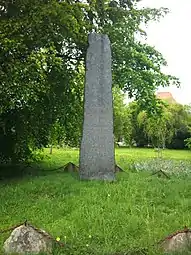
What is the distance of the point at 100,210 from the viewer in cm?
670

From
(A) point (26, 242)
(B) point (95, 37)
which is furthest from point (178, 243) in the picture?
(B) point (95, 37)

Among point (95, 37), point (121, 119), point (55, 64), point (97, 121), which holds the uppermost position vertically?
point (95, 37)

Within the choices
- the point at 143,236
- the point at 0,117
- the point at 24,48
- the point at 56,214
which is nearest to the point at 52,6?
the point at 24,48

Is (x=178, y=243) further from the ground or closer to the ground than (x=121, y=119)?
closer to the ground

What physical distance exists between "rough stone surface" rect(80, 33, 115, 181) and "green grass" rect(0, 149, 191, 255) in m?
0.45

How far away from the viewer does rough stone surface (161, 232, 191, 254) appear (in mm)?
4836

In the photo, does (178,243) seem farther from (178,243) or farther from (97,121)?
(97,121)

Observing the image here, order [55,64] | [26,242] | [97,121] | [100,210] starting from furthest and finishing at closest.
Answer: [55,64] → [97,121] → [100,210] → [26,242]

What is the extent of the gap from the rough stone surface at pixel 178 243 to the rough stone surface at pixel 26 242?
4.51 ft

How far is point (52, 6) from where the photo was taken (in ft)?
30.0

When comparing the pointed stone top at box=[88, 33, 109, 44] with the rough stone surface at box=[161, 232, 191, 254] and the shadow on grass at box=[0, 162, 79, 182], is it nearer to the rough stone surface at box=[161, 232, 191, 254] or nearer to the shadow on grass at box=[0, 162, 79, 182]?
the shadow on grass at box=[0, 162, 79, 182]

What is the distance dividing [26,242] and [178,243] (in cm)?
177

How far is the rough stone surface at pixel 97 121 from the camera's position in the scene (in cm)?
951

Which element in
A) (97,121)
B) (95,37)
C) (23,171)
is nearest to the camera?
(97,121)
